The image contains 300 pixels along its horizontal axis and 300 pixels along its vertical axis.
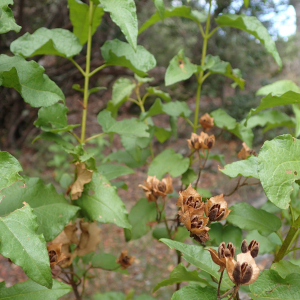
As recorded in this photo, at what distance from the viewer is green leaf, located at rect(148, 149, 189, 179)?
0.86 metres

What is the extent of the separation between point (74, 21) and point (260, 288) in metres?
0.82

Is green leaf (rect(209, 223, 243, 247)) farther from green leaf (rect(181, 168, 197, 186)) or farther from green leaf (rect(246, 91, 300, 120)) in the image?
green leaf (rect(246, 91, 300, 120))

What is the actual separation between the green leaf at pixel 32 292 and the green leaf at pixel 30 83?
38cm

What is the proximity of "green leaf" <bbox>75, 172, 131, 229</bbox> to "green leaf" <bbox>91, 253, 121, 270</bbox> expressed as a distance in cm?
33

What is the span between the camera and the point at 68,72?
12.2 ft

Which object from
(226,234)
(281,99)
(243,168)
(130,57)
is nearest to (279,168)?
(243,168)

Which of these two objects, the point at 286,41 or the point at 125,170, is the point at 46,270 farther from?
the point at 286,41

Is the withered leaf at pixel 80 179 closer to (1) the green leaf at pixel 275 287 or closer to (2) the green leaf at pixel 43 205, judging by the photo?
(2) the green leaf at pixel 43 205

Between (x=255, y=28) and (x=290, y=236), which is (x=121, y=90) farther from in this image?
(x=290, y=236)

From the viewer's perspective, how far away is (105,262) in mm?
949

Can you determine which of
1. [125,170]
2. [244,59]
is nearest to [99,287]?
[125,170]

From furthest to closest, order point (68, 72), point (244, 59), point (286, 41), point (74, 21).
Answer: point (286, 41) < point (244, 59) < point (68, 72) < point (74, 21)

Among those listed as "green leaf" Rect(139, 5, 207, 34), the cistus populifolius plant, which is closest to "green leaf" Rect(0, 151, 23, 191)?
the cistus populifolius plant

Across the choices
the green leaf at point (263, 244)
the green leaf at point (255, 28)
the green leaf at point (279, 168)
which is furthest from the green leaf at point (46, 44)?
the green leaf at point (263, 244)
